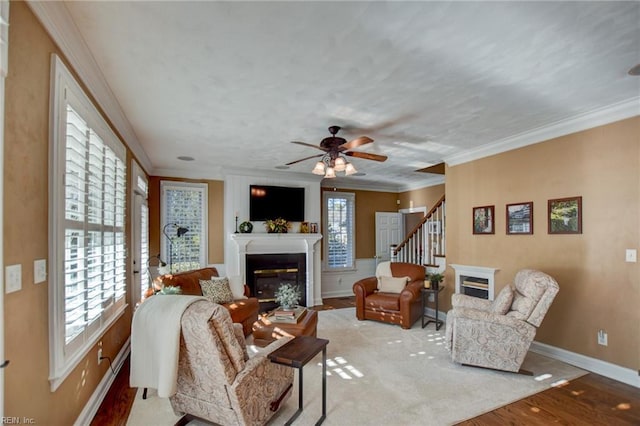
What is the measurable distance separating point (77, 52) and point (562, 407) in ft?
14.6

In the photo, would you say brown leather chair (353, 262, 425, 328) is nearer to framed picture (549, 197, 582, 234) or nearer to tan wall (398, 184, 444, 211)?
framed picture (549, 197, 582, 234)

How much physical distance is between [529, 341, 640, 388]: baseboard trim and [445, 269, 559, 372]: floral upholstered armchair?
2.86 ft

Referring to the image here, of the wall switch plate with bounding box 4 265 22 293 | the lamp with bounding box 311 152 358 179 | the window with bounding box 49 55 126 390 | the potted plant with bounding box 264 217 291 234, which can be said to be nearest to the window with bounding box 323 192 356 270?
the potted plant with bounding box 264 217 291 234

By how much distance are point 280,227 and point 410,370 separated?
366cm

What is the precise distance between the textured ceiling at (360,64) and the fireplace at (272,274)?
2.94 metres

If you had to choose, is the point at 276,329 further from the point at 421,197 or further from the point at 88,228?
the point at 421,197

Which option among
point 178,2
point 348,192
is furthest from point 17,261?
point 348,192

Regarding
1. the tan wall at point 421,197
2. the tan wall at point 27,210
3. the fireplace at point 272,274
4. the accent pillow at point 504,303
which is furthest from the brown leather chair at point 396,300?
the tan wall at point 27,210

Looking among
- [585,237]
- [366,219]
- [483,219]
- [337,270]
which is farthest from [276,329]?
[366,219]

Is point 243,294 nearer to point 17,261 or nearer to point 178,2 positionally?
point 17,261

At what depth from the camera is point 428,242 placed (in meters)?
5.93

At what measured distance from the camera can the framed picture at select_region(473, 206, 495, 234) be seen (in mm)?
4527

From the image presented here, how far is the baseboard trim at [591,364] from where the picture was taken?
122 inches

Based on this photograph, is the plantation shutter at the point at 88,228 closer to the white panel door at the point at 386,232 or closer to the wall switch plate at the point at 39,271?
the wall switch plate at the point at 39,271
